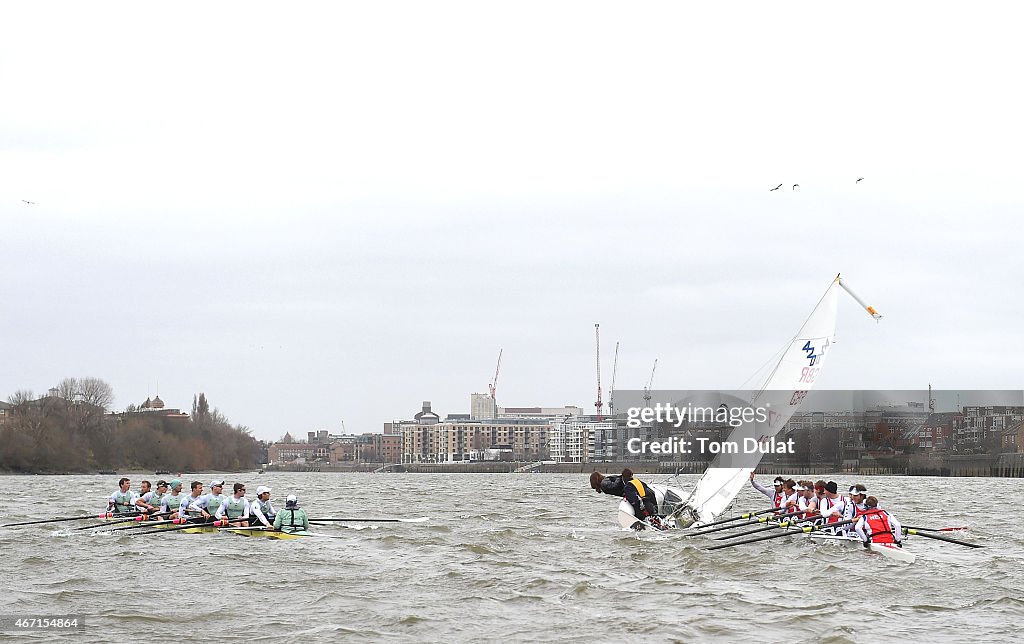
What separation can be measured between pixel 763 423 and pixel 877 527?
551cm

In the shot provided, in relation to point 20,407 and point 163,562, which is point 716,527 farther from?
point 20,407

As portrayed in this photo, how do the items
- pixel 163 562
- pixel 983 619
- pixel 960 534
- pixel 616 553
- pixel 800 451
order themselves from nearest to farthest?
pixel 983 619 → pixel 163 562 → pixel 616 553 → pixel 960 534 → pixel 800 451

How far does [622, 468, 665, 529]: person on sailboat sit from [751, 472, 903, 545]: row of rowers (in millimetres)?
3133

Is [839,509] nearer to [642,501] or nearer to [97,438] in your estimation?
[642,501]

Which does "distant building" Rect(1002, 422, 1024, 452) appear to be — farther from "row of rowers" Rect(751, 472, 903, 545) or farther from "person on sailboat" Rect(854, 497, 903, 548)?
"person on sailboat" Rect(854, 497, 903, 548)

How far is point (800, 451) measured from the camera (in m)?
169

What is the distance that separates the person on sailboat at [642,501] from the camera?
94.0 feet

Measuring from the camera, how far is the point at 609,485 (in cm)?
2792

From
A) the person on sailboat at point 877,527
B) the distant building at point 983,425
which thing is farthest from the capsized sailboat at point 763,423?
the distant building at point 983,425

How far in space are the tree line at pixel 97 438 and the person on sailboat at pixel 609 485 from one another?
366 ft

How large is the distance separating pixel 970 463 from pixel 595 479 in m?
133

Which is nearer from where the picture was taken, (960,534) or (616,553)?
(616,553)

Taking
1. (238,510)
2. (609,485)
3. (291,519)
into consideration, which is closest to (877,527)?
(609,485)

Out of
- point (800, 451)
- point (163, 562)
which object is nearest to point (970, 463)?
point (800, 451)
